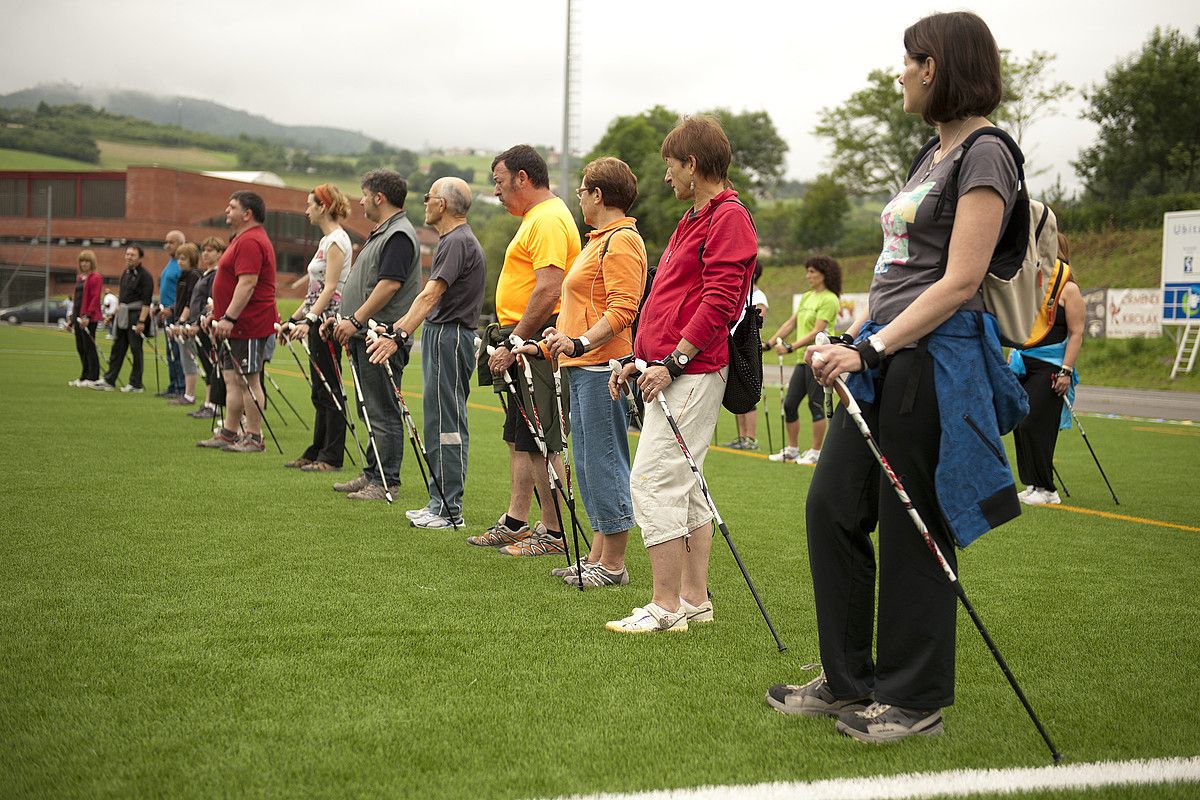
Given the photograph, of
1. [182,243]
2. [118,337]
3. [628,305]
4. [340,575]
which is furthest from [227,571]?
[118,337]

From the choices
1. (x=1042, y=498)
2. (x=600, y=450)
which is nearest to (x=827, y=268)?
(x=1042, y=498)

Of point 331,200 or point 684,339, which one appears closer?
point 684,339

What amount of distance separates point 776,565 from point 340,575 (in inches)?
92.7

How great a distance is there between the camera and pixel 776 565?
6062 mm

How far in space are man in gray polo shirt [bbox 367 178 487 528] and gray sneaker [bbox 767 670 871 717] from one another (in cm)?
355

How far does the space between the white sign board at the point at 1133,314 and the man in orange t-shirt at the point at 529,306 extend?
25466 mm

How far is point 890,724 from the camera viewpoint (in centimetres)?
342

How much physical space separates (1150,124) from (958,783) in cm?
4934

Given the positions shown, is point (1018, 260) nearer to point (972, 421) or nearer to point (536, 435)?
point (972, 421)

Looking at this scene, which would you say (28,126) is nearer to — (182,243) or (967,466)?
(182,243)

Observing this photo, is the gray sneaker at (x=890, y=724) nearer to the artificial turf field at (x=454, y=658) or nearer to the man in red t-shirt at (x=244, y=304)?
the artificial turf field at (x=454, y=658)

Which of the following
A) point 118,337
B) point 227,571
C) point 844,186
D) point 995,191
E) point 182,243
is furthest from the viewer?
point 844,186

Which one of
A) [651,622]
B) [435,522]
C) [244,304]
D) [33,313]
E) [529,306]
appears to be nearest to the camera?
[651,622]

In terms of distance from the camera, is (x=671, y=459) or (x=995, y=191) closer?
(x=995, y=191)
